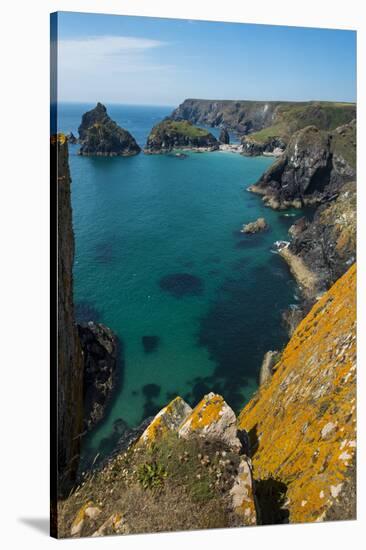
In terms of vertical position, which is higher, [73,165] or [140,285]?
[73,165]

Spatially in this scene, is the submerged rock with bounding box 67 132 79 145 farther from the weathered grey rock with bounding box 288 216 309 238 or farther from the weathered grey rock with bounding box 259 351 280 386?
the weathered grey rock with bounding box 288 216 309 238

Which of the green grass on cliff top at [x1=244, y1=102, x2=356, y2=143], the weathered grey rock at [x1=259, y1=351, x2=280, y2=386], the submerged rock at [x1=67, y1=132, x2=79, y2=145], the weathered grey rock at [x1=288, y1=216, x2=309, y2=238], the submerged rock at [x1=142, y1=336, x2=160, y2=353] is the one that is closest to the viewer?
the submerged rock at [x1=67, y1=132, x2=79, y2=145]

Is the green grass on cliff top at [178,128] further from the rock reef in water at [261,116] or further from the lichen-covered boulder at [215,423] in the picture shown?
the lichen-covered boulder at [215,423]

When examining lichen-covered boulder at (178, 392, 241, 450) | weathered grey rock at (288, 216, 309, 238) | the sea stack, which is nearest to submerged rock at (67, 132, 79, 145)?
the sea stack

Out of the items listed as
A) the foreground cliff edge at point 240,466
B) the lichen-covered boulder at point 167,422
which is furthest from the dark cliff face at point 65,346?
the lichen-covered boulder at point 167,422
